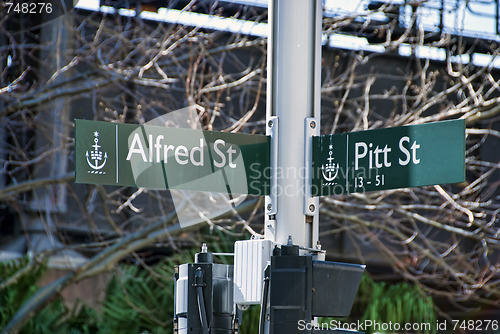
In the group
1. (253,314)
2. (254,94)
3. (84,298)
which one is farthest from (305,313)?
(84,298)

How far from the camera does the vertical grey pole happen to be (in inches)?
187

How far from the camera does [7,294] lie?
444 inches

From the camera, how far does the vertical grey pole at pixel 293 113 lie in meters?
4.76

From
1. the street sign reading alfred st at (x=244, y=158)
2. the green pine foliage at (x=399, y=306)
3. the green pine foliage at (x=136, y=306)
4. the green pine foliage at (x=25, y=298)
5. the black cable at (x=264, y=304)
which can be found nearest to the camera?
the black cable at (x=264, y=304)

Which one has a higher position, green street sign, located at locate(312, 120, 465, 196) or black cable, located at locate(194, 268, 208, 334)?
green street sign, located at locate(312, 120, 465, 196)

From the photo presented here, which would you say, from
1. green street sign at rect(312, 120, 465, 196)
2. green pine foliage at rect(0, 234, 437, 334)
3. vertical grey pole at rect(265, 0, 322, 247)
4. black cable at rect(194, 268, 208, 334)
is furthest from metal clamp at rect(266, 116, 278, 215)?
green pine foliage at rect(0, 234, 437, 334)

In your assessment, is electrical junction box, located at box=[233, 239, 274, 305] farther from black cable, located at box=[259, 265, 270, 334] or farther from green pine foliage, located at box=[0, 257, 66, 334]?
green pine foliage, located at box=[0, 257, 66, 334]

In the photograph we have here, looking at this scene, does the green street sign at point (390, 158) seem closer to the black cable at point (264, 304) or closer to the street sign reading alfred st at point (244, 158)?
the street sign reading alfred st at point (244, 158)

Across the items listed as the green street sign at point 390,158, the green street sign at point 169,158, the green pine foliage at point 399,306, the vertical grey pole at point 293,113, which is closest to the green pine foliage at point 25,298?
the green pine foliage at point 399,306

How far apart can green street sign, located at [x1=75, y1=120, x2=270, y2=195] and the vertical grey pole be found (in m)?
0.10

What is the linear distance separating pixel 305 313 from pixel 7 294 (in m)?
7.78

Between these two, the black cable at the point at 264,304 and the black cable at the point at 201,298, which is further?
the black cable at the point at 201,298

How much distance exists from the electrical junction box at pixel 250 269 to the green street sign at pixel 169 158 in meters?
0.31

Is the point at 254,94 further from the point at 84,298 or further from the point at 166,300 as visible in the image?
the point at 84,298
